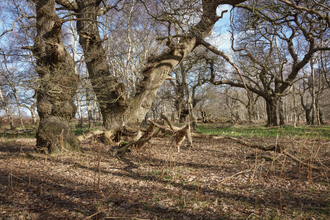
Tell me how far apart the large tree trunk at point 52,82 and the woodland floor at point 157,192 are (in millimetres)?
643

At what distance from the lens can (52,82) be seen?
229 inches

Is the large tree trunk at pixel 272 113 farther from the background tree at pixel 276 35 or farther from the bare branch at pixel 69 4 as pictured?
the bare branch at pixel 69 4

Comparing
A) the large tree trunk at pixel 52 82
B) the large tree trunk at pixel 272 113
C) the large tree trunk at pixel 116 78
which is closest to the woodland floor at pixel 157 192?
the large tree trunk at pixel 52 82

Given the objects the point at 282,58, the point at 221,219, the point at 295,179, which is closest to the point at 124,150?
the point at 221,219

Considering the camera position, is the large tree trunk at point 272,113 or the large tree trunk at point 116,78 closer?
the large tree trunk at point 116,78

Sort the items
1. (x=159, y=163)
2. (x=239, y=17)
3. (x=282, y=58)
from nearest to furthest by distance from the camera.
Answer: (x=159, y=163), (x=239, y=17), (x=282, y=58)

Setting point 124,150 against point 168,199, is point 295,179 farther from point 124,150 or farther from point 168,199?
point 124,150

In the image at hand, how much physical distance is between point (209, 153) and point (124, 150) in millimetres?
2690

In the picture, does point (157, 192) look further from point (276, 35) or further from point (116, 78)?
point (276, 35)

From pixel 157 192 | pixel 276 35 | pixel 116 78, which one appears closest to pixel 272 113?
pixel 276 35

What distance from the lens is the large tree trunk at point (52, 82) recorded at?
561cm

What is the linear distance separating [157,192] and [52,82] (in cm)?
455

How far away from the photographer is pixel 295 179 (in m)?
4.00

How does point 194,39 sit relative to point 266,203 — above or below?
above
